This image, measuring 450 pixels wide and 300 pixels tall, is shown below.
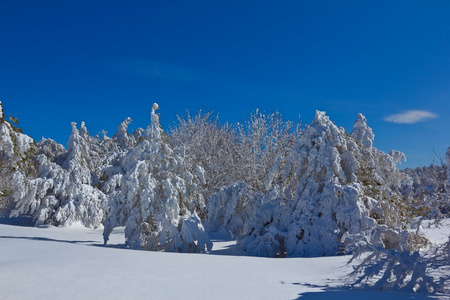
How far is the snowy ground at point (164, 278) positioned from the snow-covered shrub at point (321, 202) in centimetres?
249

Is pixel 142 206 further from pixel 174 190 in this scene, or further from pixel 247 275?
pixel 247 275

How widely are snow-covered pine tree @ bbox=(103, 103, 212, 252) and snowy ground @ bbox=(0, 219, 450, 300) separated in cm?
364

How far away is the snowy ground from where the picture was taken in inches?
182

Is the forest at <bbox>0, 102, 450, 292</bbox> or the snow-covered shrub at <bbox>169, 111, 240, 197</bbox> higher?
the snow-covered shrub at <bbox>169, 111, 240, 197</bbox>

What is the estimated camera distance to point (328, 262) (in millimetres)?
7426

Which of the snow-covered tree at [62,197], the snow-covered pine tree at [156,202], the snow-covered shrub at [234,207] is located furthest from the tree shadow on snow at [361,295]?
the snow-covered tree at [62,197]

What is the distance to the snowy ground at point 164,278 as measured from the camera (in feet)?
15.1

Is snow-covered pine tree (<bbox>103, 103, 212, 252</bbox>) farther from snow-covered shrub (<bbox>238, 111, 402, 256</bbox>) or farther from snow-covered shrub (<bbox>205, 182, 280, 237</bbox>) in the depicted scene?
snow-covered shrub (<bbox>205, 182, 280, 237</bbox>)

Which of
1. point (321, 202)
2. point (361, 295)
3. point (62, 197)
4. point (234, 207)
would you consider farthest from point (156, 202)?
point (62, 197)

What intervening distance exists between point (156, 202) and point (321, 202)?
563cm

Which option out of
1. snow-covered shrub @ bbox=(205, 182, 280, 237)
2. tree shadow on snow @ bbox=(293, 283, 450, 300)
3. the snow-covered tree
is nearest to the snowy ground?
tree shadow on snow @ bbox=(293, 283, 450, 300)

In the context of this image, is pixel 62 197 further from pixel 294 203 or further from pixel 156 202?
pixel 294 203

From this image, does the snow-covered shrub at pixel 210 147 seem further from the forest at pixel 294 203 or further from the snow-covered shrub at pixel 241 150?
the forest at pixel 294 203

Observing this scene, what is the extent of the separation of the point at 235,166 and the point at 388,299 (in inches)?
849
